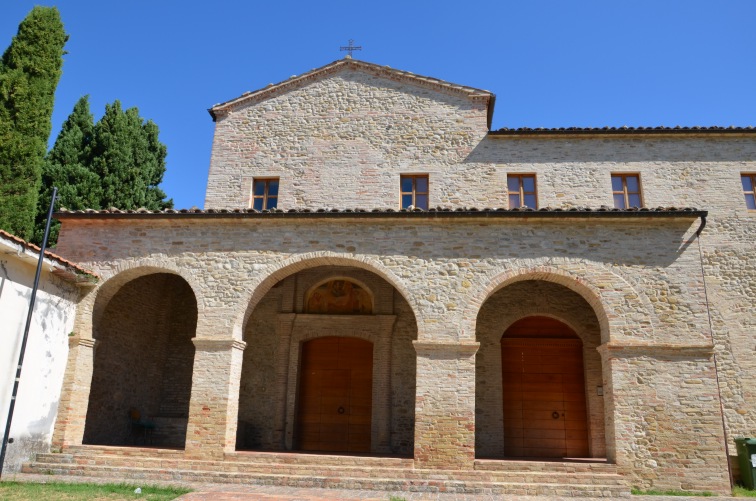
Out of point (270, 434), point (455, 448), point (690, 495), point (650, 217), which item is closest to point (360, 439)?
point (270, 434)

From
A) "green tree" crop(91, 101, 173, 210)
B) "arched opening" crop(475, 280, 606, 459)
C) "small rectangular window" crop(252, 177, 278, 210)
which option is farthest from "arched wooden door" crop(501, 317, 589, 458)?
"green tree" crop(91, 101, 173, 210)

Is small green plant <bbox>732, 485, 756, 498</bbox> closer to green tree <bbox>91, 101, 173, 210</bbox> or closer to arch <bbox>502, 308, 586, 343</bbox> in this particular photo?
arch <bbox>502, 308, 586, 343</bbox>

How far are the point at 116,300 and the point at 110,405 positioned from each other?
2446 millimetres

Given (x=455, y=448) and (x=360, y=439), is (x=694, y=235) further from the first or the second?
Answer: (x=360, y=439)

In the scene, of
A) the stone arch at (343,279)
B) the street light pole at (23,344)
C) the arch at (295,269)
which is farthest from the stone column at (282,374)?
the street light pole at (23,344)

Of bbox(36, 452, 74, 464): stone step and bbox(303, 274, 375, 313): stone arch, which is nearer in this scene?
bbox(36, 452, 74, 464): stone step

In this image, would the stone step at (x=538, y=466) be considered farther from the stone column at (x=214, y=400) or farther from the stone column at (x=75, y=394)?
the stone column at (x=75, y=394)

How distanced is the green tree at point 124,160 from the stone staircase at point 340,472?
39.9 ft

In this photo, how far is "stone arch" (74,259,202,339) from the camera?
11.7 metres

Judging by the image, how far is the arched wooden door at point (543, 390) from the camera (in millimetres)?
13289

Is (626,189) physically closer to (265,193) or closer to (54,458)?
(265,193)

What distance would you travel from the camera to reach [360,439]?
1362 centimetres

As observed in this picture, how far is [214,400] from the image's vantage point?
11.0 m

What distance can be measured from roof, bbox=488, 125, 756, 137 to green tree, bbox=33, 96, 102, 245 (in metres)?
14.2
